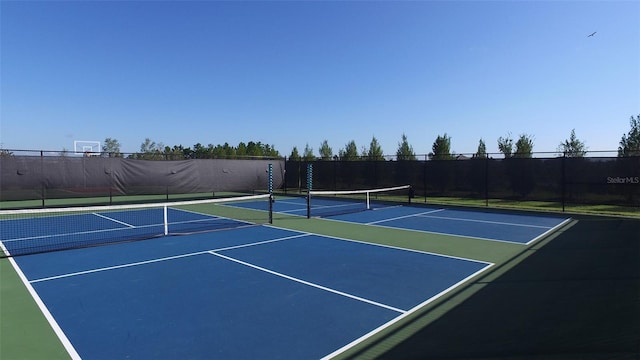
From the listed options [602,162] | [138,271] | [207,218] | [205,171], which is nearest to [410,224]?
[207,218]

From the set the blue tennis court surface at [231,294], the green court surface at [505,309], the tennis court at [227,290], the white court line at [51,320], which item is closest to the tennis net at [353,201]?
the tennis court at [227,290]

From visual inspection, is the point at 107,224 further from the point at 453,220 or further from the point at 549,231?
the point at 549,231

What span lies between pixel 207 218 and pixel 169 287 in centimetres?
813

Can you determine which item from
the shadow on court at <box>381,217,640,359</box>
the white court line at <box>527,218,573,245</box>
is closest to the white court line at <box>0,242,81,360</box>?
the shadow on court at <box>381,217,640,359</box>

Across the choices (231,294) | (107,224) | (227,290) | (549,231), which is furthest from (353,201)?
(231,294)

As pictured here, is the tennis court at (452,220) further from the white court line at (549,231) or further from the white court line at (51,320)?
the white court line at (51,320)

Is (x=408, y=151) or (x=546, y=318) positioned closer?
(x=546, y=318)

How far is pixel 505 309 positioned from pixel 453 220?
8.42 meters

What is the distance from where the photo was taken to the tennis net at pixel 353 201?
14.9 metres

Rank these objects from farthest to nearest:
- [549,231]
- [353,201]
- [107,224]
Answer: [353,201] < [107,224] < [549,231]

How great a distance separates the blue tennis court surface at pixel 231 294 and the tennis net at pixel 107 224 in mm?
1115

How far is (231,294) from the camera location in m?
5.54

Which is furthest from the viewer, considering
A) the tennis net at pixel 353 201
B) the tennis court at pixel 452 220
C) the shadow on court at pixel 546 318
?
the tennis net at pixel 353 201

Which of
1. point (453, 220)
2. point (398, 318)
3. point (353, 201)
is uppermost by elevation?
point (353, 201)
